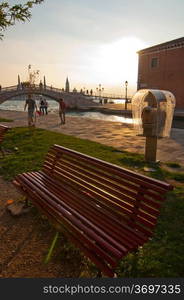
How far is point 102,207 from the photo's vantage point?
320 centimetres

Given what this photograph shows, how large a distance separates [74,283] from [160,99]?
5957 millimetres

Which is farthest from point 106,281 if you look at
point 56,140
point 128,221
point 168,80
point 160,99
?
point 168,80

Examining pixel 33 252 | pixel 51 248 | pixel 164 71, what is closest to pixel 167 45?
pixel 164 71

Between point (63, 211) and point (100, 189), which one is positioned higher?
point (100, 189)

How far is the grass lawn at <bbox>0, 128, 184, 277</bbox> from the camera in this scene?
279 cm

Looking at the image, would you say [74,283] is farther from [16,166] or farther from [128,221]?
[16,166]

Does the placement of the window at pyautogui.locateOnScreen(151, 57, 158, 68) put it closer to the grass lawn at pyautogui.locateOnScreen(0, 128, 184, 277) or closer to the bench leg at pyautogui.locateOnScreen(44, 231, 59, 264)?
the grass lawn at pyautogui.locateOnScreen(0, 128, 184, 277)

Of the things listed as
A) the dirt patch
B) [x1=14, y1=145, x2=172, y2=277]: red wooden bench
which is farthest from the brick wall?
the dirt patch

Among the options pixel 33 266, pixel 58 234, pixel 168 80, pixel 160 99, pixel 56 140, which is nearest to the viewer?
pixel 33 266

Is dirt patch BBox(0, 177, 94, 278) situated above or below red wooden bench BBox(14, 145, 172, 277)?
→ below

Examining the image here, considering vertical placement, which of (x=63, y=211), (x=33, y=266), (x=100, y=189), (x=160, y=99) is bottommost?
(x=33, y=266)

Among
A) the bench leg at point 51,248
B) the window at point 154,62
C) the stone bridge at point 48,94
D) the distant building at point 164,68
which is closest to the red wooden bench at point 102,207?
the bench leg at point 51,248

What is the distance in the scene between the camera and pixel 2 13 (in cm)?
611

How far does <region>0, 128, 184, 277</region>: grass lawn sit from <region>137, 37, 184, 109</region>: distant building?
26878 mm
